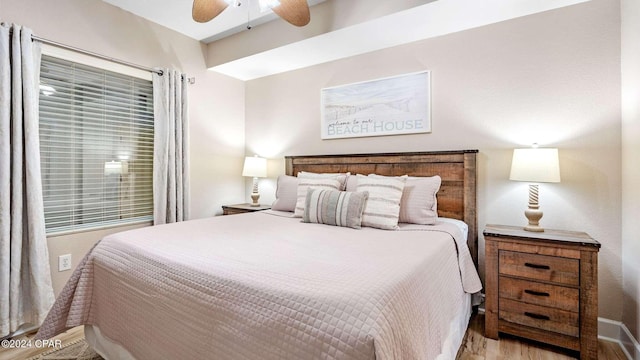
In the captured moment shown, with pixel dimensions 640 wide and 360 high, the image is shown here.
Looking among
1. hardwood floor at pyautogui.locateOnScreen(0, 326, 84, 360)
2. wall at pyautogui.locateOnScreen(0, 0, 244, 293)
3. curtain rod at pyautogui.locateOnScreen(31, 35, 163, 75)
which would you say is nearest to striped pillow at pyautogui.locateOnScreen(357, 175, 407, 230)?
wall at pyautogui.locateOnScreen(0, 0, 244, 293)

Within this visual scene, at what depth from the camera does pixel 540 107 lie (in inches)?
87.2

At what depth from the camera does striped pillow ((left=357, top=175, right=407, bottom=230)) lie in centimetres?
215

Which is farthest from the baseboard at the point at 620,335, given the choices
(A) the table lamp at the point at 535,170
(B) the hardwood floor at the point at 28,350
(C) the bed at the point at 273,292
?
(B) the hardwood floor at the point at 28,350

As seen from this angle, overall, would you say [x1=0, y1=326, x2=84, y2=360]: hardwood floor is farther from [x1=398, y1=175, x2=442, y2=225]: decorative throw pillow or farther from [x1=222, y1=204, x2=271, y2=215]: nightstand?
[x1=398, y1=175, x2=442, y2=225]: decorative throw pillow

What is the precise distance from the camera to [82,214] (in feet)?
8.30

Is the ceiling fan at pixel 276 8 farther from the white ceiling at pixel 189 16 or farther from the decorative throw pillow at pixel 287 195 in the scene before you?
the decorative throw pillow at pixel 287 195

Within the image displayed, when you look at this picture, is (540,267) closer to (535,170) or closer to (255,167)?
(535,170)

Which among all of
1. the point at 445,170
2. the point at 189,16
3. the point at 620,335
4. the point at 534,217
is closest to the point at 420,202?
the point at 445,170

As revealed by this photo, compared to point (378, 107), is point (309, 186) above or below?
below

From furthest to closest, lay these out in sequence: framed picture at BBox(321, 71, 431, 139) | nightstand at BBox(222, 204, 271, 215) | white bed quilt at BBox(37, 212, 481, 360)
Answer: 1. nightstand at BBox(222, 204, 271, 215)
2. framed picture at BBox(321, 71, 431, 139)
3. white bed quilt at BBox(37, 212, 481, 360)

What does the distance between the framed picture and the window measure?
1.84 meters

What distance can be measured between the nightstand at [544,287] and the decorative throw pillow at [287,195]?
1625 mm

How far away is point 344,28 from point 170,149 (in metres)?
1.99

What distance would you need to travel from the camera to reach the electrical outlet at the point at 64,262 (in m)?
2.38
